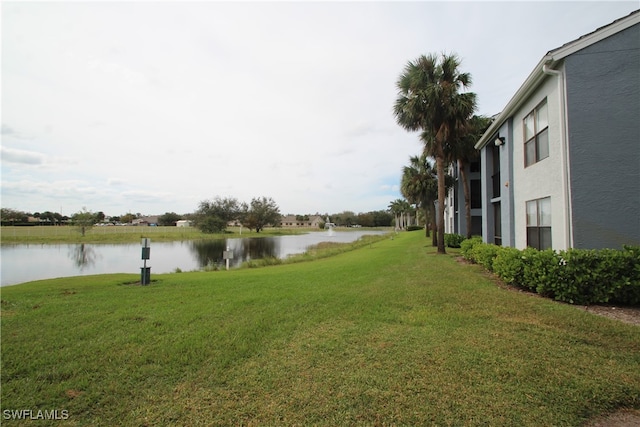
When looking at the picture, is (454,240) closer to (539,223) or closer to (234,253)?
(539,223)

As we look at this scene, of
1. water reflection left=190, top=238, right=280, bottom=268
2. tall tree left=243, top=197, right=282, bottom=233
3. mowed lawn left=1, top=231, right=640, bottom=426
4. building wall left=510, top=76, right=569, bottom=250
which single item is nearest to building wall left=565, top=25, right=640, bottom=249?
building wall left=510, top=76, right=569, bottom=250

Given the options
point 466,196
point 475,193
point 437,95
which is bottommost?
point 466,196

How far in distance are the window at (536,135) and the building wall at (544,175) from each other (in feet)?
0.48

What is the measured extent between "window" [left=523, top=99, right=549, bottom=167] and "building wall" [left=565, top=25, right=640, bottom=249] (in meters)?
1.31

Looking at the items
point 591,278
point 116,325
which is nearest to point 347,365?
point 116,325

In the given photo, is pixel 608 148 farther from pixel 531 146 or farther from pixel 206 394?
pixel 206 394

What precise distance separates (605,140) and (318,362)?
7774mm

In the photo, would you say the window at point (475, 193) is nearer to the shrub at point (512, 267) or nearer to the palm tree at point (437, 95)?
the palm tree at point (437, 95)

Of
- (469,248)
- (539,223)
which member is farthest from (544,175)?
(469,248)

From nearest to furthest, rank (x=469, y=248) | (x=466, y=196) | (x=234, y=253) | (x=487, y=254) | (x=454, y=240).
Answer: (x=487, y=254), (x=469, y=248), (x=466, y=196), (x=454, y=240), (x=234, y=253)

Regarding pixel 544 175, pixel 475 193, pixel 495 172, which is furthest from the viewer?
pixel 475 193

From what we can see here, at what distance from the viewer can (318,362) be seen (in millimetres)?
3559

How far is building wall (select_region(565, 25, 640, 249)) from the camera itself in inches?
253

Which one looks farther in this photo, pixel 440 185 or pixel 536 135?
pixel 440 185
